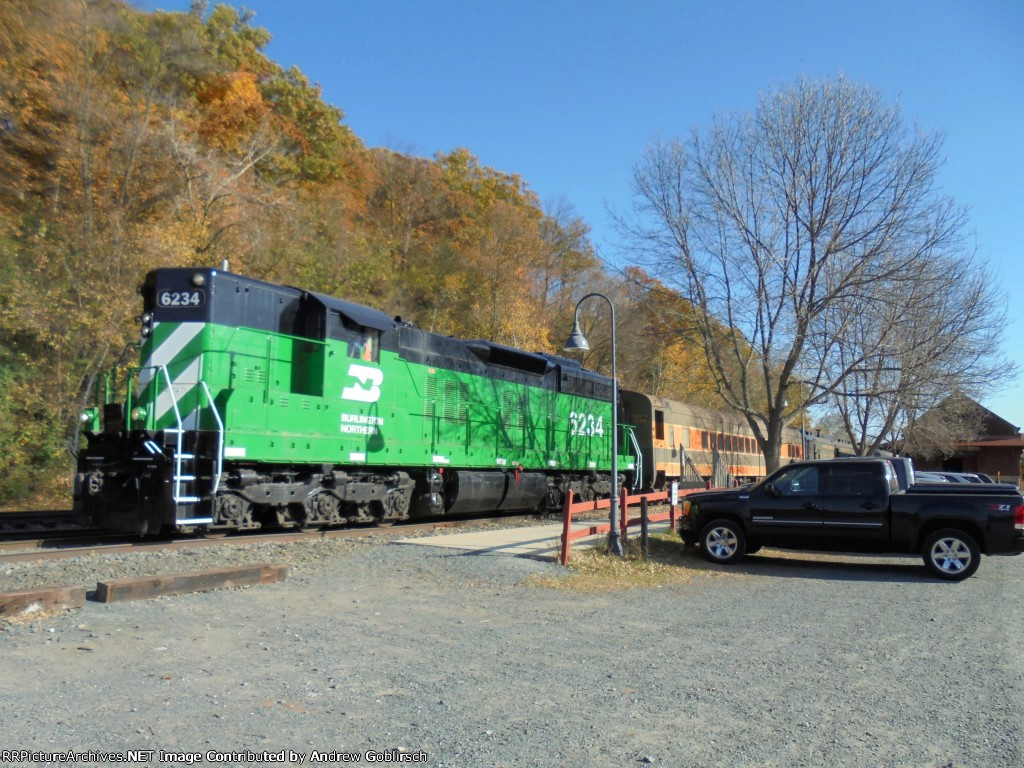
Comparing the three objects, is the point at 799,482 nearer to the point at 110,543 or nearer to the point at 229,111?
the point at 110,543

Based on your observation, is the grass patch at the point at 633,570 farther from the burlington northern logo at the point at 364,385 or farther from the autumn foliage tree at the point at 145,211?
the autumn foliage tree at the point at 145,211

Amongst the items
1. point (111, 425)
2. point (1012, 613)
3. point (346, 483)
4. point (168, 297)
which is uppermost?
point (168, 297)

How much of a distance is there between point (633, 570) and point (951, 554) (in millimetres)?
4295

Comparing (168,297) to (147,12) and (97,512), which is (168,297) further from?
(147,12)

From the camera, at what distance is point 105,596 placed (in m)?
7.09

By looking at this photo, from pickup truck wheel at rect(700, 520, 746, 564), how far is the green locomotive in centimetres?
548

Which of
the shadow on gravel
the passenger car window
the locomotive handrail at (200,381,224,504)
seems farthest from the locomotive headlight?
the passenger car window

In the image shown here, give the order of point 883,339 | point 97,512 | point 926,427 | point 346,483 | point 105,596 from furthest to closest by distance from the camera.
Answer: point 926,427 < point 883,339 < point 346,483 < point 97,512 < point 105,596

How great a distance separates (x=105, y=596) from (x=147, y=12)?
26334 mm

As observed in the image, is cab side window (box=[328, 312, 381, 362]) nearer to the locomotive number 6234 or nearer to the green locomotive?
the green locomotive

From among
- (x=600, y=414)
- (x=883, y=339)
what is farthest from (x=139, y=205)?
(x=883, y=339)

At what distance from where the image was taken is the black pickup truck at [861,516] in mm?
10391

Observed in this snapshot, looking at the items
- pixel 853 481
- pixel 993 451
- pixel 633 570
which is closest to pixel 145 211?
pixel 633 570

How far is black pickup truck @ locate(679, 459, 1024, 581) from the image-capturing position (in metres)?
10.4
